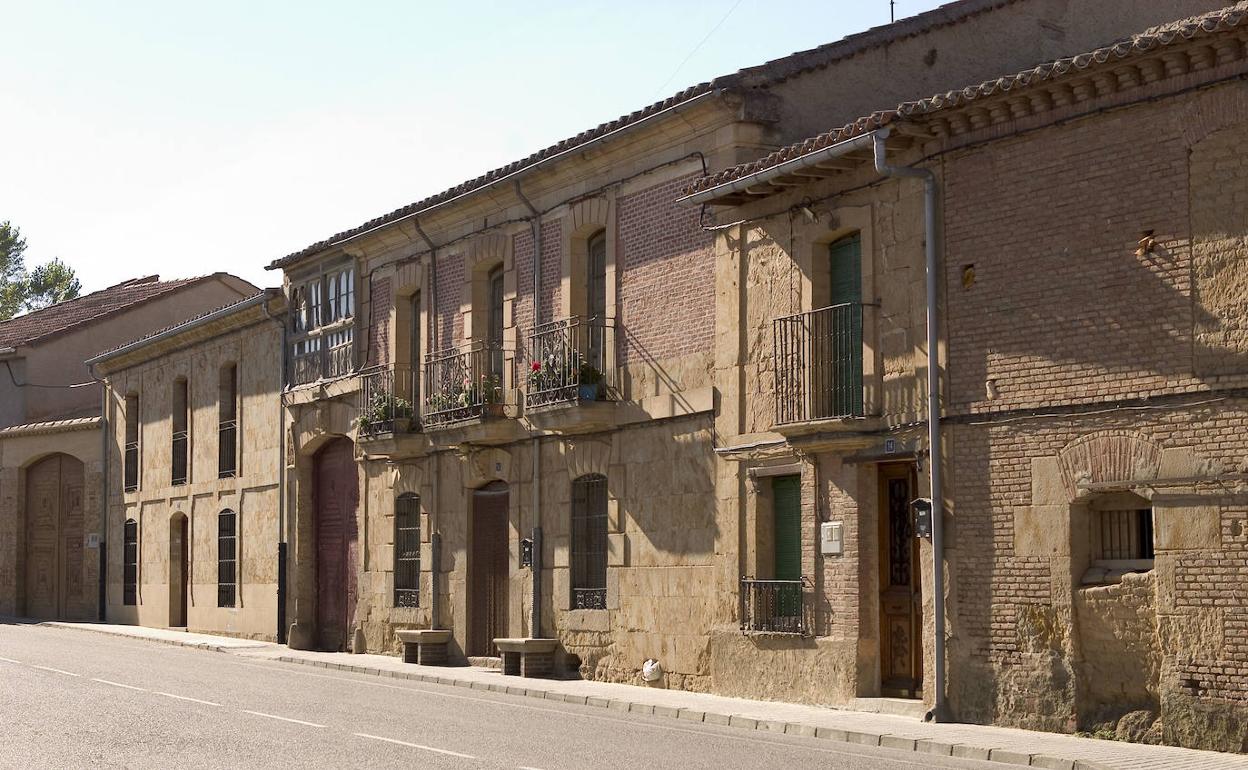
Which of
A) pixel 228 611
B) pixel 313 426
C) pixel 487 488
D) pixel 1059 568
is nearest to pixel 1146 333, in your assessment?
pixel 1059 568

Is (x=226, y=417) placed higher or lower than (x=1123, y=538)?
higher

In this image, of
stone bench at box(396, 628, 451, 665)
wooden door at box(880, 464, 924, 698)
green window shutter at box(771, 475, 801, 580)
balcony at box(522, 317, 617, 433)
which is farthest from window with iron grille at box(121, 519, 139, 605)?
wooden door at box(880, 464, 924, 698)

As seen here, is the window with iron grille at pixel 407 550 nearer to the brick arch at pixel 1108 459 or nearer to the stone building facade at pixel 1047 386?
the stone building facade at pixel 1047 386

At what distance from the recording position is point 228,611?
32938 millimetres

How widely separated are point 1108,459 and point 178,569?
26.5 meters

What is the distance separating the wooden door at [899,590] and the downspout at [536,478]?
687 cm

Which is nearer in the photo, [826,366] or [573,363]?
[826,366]

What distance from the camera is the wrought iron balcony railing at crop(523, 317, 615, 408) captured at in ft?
70.0

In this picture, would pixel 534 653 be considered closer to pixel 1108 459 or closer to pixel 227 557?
pixel 1108 459

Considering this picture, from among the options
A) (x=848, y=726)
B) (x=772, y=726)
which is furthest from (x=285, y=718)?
(x=848, y=726)

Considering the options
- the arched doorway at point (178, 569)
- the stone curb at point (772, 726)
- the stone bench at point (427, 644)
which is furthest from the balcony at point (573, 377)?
the arched doorway at point (178, 569)

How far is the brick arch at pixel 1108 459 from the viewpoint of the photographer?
14.1 meters

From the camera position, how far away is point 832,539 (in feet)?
57.4

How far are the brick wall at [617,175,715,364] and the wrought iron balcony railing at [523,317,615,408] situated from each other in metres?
0.40
